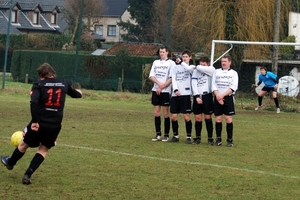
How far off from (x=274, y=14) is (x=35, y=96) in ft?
84.5

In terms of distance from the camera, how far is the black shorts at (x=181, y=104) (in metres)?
14.4

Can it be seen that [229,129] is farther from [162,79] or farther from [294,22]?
[294,22]

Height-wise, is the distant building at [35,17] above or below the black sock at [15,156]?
above

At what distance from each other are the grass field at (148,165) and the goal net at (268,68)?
807cm

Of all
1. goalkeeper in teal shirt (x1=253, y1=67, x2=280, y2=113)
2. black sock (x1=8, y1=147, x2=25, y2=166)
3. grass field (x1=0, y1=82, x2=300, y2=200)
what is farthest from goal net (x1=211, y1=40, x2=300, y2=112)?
black sock (x1=8, y1=147, x2=25, y2=166)

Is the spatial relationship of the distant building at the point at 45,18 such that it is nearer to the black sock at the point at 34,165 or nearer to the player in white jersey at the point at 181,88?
the player in white jersey at the point at 181,88

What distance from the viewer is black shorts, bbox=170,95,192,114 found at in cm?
1445

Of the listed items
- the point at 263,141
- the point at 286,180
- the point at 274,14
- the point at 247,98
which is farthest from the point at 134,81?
A: the point at 286,180

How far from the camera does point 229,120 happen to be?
1423 centimetres

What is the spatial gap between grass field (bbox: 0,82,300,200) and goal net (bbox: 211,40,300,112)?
318 inches

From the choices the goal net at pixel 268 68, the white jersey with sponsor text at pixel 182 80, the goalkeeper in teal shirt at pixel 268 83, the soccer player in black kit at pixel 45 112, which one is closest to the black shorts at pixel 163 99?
the white jersey with sponsor text at pixel 182 80

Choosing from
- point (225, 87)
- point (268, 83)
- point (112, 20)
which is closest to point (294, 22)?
point (268, 83)

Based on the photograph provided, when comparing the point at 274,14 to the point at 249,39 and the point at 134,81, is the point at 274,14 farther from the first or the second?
the point at 134,81

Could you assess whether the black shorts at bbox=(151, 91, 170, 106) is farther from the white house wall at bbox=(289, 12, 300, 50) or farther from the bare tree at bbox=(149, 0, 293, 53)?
the bare tree at bbox=(149, 0, 293, 53)
